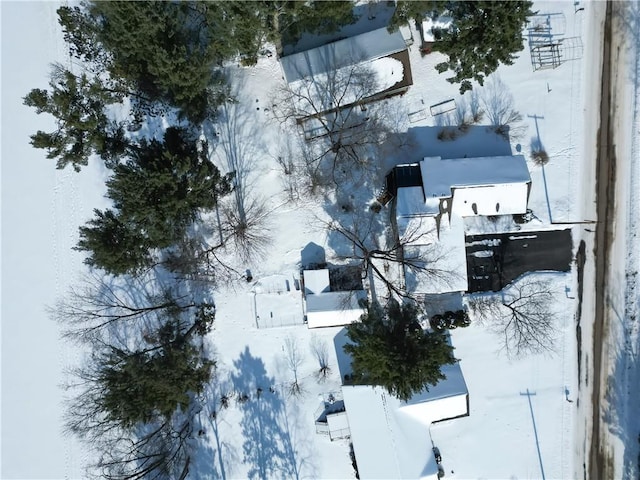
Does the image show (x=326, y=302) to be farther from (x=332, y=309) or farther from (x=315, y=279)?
(x=315, y=279)

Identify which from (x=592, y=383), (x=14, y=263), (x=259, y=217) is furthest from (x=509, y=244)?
(x=14, y=263)

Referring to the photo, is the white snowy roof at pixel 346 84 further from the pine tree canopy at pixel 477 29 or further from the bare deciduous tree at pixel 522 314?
the bare deciduous tree at pixel 522 314

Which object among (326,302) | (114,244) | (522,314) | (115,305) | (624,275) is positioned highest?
(114,244)

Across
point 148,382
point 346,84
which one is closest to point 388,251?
point 346,84

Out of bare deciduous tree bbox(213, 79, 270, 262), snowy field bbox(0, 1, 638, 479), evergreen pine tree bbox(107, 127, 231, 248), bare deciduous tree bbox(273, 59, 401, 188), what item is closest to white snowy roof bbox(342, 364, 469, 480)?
snowy field bbox(0, 1, 638, 479)

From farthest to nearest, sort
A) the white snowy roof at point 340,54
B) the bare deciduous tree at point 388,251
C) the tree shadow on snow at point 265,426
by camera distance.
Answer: the tree shadow on snow at point 265,426 → the white snowy roof at point 340,54 → the bare deciduous tree at point 388,251

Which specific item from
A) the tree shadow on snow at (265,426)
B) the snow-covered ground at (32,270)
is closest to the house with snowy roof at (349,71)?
the snow-covered ground at (32,270)
